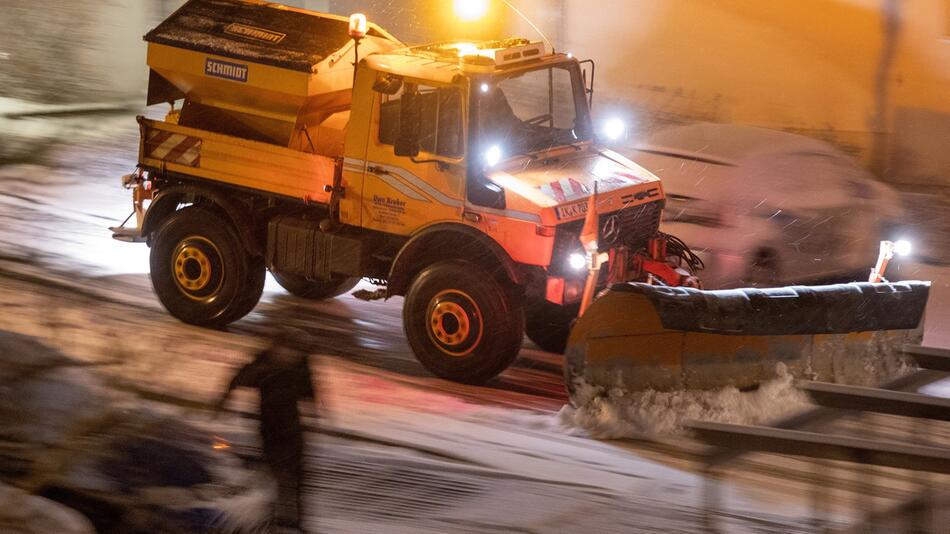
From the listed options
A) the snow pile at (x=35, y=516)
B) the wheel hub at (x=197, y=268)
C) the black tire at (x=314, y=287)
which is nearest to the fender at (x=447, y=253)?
the wheel hub at (x=197, y=268)

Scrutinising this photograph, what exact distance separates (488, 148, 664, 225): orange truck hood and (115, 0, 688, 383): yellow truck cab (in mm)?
17

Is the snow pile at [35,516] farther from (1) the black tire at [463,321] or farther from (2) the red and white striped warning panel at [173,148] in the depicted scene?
(2) the red and white striped warning panel at [173,148]

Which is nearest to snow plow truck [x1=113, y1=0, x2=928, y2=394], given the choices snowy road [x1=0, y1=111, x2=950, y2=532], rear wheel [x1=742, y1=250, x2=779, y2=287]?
snowy road [x1=0, y1=111, x2=950, y2=532]

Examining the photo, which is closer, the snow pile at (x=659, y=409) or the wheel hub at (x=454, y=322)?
the snow pile at (x=659, y=409)

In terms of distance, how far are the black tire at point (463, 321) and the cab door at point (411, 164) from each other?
0.46m

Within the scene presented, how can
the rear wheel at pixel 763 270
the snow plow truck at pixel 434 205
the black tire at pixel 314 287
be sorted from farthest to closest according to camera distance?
the black tire at pixel 314 287 → the rear wheel at pixel 763 270 → the snow plow truck at pixel 434 205

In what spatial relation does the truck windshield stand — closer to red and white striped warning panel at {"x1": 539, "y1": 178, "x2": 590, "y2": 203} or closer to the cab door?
the cab door

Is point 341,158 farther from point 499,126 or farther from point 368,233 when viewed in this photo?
point 499,126

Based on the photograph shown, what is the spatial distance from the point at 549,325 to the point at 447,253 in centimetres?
146

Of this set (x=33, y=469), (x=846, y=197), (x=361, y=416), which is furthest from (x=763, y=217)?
(x=33, y=469)

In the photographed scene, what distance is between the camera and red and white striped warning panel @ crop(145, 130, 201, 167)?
34.0 ft

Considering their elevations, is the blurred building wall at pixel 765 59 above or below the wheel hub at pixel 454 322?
above

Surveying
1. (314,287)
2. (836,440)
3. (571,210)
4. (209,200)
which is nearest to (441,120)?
(571,210)

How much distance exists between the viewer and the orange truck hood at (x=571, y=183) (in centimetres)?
890
